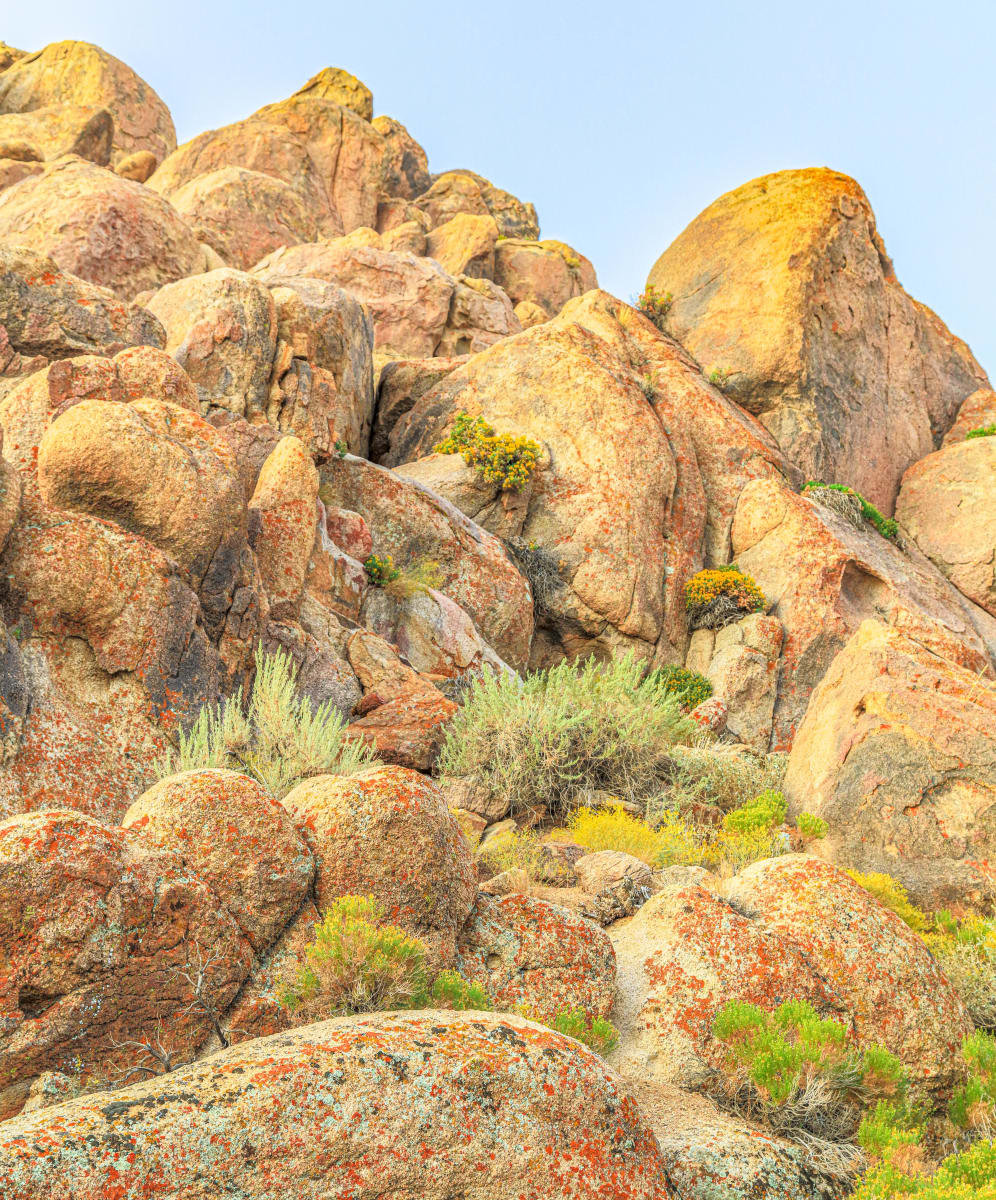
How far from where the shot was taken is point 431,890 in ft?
20.4

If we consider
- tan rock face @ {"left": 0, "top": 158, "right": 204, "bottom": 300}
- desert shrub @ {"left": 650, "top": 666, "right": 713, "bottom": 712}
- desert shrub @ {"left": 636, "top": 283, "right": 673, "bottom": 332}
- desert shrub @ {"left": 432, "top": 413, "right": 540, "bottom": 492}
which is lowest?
desert shrub @ {"left": 650, "top": 666, "right": 713, "bottom": 712}

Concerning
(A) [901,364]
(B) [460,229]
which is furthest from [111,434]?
(B) [460,229]

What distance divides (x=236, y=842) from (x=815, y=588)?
17.4m

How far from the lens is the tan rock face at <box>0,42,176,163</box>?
4806 centimetres

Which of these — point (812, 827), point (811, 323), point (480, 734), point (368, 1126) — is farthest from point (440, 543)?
point (811, 323)

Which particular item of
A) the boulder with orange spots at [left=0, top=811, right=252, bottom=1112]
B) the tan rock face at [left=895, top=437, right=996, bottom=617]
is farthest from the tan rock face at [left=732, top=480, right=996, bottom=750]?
the boulder with orange spots at [left=0, top=811, right=252, bottom=1112]

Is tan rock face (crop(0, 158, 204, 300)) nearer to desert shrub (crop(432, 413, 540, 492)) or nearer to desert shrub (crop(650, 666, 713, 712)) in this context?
desert shrub (crop(432, 413, 540, 492))

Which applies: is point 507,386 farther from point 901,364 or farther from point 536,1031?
point 536,1031

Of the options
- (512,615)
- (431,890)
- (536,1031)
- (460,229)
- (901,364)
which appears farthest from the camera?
(460,229)

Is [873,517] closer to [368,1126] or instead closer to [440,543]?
[440,543]

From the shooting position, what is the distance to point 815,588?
2102cm

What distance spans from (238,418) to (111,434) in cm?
640

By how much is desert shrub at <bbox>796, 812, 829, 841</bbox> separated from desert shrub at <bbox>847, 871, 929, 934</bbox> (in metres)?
1.15

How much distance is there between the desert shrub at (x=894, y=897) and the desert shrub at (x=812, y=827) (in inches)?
45.3
